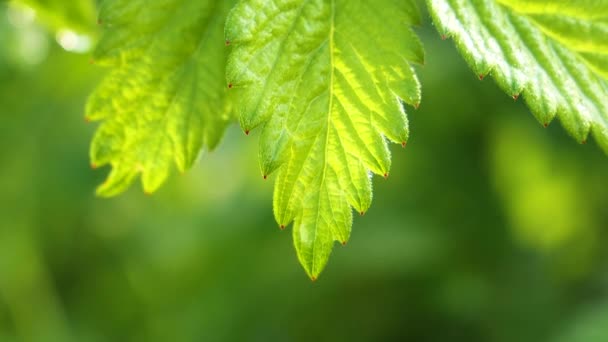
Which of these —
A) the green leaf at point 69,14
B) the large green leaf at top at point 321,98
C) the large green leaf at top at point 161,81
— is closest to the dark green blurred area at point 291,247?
the green leaf at point 69,14

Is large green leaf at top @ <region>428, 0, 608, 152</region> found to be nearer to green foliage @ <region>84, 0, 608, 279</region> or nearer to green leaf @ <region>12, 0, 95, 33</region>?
green foliage @ <region>84, 0, 608, 279</region>

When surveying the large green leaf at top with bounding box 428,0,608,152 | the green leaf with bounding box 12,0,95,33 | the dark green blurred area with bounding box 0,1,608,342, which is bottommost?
the dark green blurred area with bounding box 0,1,608,342

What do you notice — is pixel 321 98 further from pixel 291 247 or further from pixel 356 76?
pixel 291 247

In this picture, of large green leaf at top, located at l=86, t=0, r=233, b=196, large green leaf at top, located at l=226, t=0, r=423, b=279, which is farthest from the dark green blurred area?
large green leaf at top, located at l=226, t=0, r=423, b=279

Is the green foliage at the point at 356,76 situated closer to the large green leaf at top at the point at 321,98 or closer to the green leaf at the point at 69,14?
the large green leaf at top at the point at 321,98

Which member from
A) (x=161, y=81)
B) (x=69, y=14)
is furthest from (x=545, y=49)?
(x=69, y=14)
